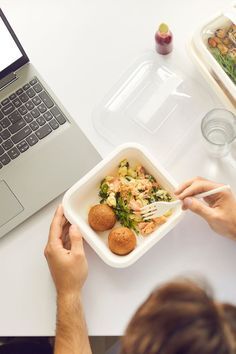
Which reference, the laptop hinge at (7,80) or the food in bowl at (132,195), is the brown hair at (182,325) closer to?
the food in bowl at (132,195)

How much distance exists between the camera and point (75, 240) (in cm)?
96

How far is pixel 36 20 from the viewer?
1.15 metres

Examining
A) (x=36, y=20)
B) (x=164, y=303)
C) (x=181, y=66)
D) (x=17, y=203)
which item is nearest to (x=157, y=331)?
(x=164, y=303)

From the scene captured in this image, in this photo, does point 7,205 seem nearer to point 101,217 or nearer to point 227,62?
point 101,217

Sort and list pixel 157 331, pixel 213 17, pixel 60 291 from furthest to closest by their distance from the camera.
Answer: pixel 213 17 → pixel 60 291 → pixel 157 331

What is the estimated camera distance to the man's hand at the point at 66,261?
0.94m

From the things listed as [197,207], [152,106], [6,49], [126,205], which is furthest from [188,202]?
[6,49]

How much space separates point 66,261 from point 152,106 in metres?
0.37

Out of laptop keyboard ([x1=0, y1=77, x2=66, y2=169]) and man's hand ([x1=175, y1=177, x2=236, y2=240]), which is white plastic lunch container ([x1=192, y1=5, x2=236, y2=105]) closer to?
man's hand ([x1=175, y1=177, x2=236, y2=240])

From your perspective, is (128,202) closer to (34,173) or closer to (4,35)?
(34,173)

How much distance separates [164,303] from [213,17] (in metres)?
0.63

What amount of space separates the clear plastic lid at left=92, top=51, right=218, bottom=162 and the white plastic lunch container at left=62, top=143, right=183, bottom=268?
6 cm

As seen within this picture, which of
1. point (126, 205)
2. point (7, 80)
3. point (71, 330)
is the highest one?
point (7, 80)

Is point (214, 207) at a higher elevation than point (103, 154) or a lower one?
lower
